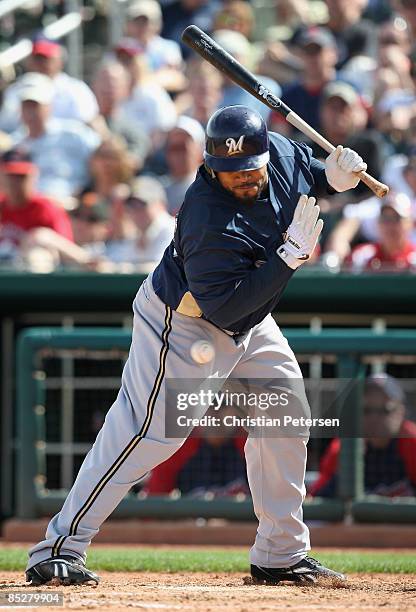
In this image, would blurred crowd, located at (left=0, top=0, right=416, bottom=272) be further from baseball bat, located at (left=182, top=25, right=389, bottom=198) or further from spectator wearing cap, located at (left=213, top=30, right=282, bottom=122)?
→ baseball bat, located at (left=182, top=25, right=389, bottom=198)

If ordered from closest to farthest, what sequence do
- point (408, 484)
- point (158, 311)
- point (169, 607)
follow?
point (169, 607), point (158, 311), point (408, 484)

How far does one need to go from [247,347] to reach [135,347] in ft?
1.40

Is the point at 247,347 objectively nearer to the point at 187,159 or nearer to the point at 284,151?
the point at 284,151

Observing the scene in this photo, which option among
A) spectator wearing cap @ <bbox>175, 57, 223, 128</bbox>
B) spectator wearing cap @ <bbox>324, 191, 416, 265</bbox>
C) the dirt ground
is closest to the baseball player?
the dirt ground

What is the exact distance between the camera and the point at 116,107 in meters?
10.1

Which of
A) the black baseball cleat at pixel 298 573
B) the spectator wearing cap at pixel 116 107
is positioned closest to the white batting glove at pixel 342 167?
the black baseball cleat at pixel 298 573

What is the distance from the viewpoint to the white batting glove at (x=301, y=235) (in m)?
4.28

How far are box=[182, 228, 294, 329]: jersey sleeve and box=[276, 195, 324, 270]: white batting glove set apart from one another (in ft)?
0.11

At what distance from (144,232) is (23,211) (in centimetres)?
92

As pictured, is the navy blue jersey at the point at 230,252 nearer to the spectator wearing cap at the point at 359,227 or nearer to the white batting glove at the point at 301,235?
the white batting glove at the point at 301,235

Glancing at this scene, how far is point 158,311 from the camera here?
15.1ft

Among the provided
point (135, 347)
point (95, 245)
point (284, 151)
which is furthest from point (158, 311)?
point (95, 245)

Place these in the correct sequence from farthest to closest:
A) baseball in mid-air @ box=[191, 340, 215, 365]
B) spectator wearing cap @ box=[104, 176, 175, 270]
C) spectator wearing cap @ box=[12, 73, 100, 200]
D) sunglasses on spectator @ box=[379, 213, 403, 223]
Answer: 1. spectator wearing cap @ box=[12, 73, 100, 200]
2. spectator wearing cap @ box=[104, 176, 175, 270]
3. sunglasses on spectator @ box=[379, 213, 403, 223]
4. baseball in mid-air @ box=[191, 340, 215, 365]

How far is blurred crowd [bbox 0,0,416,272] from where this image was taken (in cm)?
804
